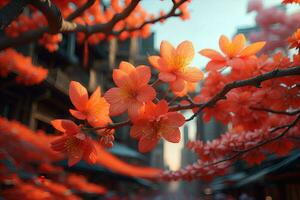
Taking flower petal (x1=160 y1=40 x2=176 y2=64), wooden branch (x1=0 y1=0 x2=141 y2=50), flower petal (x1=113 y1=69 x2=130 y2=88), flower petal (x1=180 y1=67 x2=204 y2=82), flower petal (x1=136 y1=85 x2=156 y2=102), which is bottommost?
flower petal (x1=136 y1=85 x2=156 y2=102)

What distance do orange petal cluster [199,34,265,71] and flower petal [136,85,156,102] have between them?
695 millimetres

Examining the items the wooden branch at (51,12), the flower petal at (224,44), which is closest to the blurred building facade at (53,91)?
the wooden branch at (51,12)

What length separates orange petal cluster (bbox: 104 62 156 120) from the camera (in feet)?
4.87

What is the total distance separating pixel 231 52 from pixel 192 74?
1.92ft

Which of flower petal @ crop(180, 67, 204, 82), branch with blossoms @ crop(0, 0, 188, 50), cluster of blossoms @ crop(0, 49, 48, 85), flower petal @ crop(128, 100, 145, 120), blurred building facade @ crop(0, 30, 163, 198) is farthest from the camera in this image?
blurred building facade @ crop(0, 30, 163, 198)

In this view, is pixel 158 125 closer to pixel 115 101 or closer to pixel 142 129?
pixel 142 129

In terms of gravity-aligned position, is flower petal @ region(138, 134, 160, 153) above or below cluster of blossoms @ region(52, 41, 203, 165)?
below

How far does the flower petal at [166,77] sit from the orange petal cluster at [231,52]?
48 cm

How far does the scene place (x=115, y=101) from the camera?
152cm

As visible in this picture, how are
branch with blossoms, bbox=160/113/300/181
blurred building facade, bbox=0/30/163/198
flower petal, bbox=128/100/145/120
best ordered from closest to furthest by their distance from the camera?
flower petal, bbox=128/100/145/120
branch with blossoms, bbox=160/113/300/181
blurred building facade, bbox=0/30/163/198

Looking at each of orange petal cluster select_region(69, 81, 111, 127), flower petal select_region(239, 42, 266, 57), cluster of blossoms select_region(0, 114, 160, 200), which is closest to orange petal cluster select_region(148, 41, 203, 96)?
orange petal cluster select_region(69, 81, 111, 127)

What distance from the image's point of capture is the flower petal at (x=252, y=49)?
208 cm

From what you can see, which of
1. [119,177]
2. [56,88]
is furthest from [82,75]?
[119,177]

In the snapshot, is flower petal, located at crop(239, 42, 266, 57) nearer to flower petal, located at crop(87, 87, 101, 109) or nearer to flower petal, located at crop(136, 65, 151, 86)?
flower petal, located at crop(136, 65, 151, 86)
